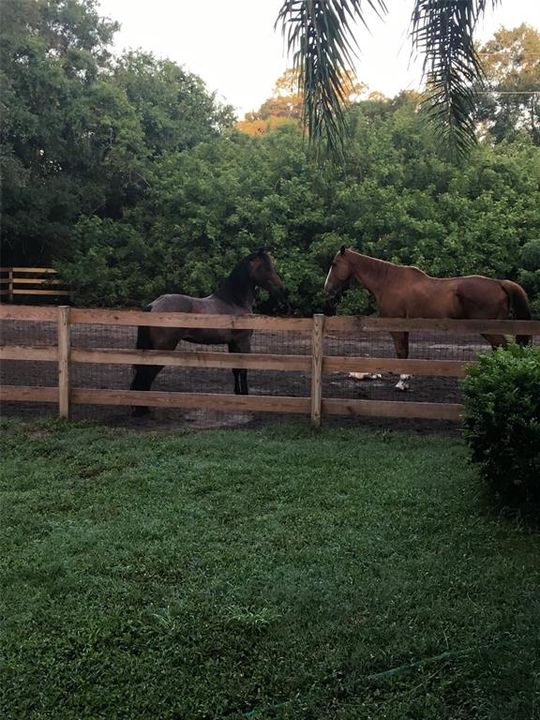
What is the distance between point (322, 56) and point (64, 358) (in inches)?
161

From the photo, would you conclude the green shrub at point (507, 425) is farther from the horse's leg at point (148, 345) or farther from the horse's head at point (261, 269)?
the horse's head at point (261, 269)

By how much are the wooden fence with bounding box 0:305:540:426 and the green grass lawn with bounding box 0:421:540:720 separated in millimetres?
1103

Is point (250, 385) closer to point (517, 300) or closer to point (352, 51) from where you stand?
point (517, 300)

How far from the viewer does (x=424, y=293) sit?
27.5 ft

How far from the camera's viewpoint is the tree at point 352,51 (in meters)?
3.31

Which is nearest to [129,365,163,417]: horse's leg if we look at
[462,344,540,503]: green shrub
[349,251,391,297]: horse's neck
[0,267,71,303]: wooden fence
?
[349,251,391,297]: horse's neck

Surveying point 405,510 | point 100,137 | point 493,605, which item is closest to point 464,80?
point 405,510

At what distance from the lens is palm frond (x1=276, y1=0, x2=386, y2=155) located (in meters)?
3.28

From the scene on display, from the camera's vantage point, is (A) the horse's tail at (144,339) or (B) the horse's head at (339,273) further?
(B) the horse's head at (339,273)

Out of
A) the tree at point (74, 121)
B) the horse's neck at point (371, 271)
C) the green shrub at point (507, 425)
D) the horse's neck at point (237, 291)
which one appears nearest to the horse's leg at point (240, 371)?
the horse's neck at point (237, 291)

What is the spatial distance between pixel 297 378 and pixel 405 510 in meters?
4.31

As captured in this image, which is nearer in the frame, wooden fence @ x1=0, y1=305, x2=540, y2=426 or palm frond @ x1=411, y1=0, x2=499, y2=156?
palm frond @ x1=411, y1=0, x2=499, y2=156

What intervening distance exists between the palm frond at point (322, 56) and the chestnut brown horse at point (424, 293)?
4.20 m

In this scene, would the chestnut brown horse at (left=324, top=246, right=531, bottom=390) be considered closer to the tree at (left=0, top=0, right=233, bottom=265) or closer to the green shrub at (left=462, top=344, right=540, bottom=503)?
the green shrub at (left=462, top=344, right=540, bottom=503)
